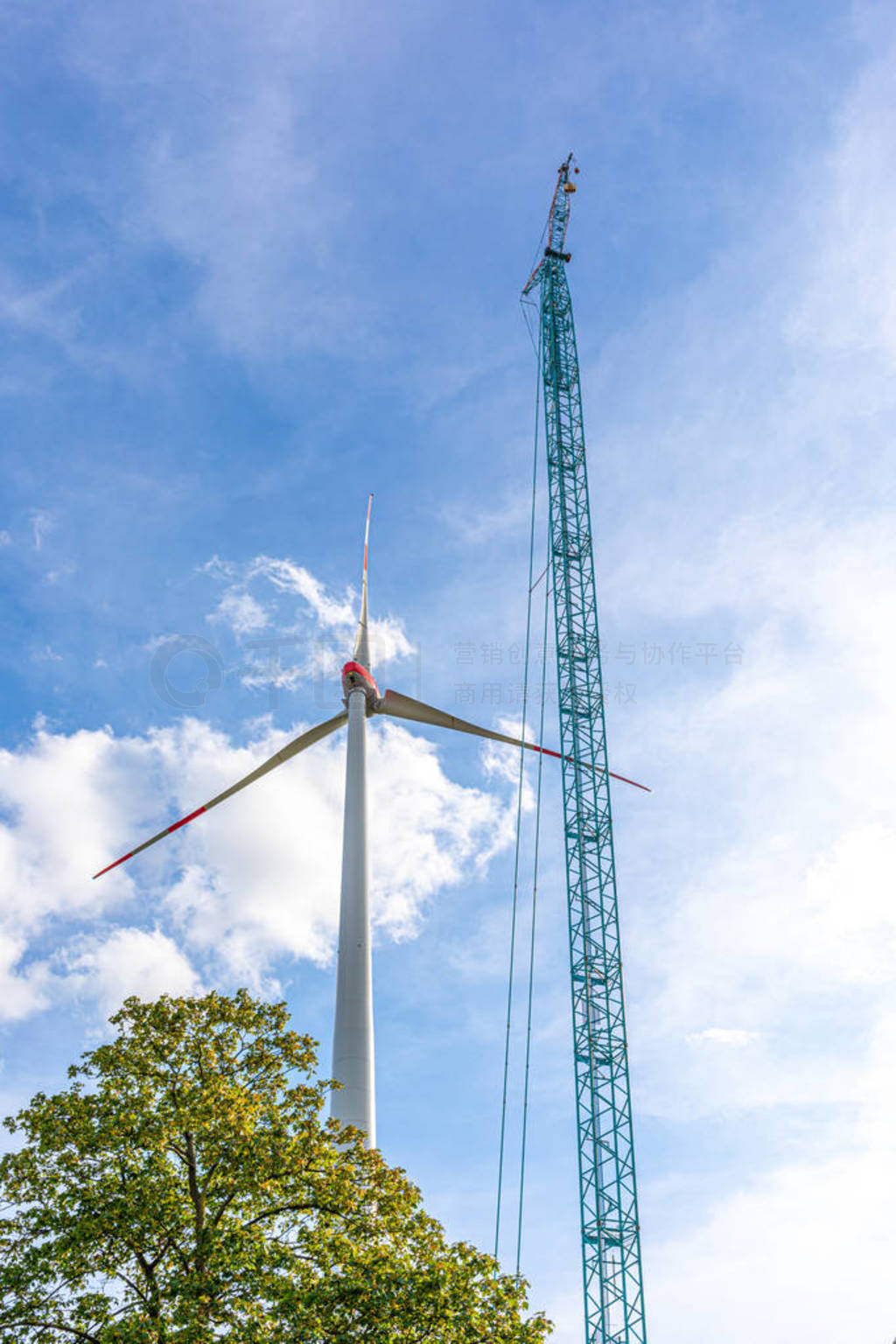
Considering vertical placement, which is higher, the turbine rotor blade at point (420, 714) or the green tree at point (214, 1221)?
the turbine rotor blade at point (420, 714)

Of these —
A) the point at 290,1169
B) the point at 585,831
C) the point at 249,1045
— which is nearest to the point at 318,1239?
the point at 290,1169

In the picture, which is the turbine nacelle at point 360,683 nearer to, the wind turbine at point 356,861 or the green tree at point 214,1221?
the wind turbine at point 356,861

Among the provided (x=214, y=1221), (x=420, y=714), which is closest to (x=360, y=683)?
(x=420, y=714)

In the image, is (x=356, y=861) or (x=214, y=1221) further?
(x=356, y=861)

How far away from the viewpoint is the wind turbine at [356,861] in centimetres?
4075

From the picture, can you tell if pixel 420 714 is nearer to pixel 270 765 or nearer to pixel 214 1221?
pixel 270 765

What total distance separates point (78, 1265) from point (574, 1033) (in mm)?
52449

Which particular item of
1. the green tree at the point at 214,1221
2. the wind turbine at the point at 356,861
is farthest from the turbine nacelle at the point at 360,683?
the green tree at the point at 214,1221

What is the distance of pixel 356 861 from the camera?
47.7 meters

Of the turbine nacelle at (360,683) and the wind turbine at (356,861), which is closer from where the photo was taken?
the wind turbine at (356,861)

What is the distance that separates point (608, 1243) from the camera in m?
65.9

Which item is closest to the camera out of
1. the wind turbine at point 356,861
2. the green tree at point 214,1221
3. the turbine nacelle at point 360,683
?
the green tree at point 214,1221

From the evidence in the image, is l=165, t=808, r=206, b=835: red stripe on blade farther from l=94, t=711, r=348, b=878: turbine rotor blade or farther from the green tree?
the green tree

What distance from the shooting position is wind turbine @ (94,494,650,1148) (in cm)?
4075
